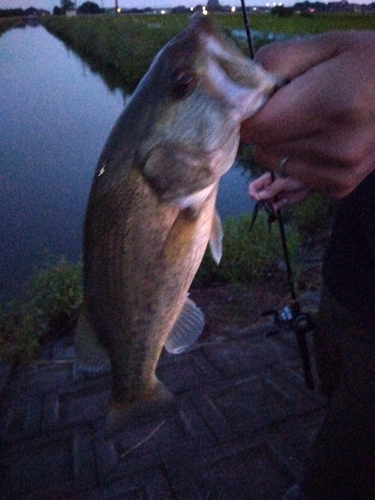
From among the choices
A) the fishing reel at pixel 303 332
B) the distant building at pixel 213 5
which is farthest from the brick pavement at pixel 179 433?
the distant building at pixel 213 5

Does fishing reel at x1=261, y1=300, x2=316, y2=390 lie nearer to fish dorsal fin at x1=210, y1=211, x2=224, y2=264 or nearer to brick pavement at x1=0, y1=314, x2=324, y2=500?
brick pavement at x1=0, y1=314, x2=324, y2=500

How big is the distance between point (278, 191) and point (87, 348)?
3.18 ft

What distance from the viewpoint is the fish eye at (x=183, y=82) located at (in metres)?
1.31

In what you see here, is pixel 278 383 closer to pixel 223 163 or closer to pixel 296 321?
pixel 296 321

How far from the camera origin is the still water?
7.88m

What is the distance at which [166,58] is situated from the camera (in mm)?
1360

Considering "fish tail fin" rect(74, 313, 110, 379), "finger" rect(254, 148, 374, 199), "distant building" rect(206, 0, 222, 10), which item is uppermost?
"distant building" rect(206, 0, 222, 10)

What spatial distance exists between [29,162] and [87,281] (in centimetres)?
1139

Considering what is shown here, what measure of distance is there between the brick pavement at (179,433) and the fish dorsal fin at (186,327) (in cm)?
133

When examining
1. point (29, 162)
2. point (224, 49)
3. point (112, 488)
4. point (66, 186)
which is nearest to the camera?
point (224, 49)

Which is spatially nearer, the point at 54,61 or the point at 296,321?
the point at 296,321

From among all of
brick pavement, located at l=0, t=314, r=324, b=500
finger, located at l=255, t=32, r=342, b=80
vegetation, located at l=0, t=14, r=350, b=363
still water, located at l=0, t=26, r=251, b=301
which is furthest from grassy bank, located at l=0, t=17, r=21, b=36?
finger, located at l=255, t=32, r=342, b=80

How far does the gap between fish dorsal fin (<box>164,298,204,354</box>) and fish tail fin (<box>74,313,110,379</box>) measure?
0.26 m

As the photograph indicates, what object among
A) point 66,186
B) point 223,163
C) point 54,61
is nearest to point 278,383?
point 223,163
